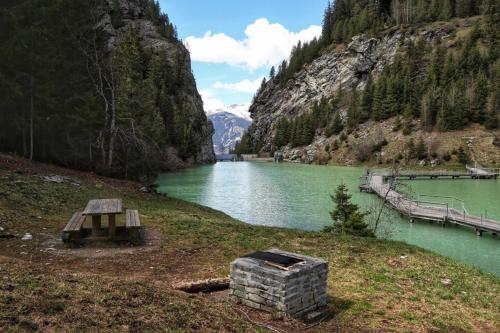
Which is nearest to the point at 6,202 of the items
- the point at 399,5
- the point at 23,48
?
the point at 23,48

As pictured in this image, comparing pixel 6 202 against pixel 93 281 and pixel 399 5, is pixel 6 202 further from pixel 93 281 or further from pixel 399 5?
pixel 399 5

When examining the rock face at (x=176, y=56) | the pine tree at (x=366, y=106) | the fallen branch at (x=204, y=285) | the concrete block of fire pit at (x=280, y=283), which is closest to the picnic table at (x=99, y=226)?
the fallen branch at (x=204, y=285)

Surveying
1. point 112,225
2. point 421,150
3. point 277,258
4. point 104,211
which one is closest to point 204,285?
point 277,258

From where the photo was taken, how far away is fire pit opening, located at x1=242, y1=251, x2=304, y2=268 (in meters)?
10.1

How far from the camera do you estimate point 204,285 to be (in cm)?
1120

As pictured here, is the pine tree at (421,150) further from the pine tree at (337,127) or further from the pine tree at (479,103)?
the pine tree at (337,127)

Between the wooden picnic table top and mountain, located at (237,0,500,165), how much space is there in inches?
3974

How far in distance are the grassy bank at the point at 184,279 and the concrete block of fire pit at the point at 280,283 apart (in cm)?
34

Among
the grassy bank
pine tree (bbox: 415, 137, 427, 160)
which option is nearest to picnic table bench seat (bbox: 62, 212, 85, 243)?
the grassy bank

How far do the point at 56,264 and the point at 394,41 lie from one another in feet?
553

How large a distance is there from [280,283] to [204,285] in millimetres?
2696

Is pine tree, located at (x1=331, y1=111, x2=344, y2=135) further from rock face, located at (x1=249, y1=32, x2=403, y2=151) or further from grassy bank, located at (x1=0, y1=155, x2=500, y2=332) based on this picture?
grassy bank, located at (x1=0, y1=155, x2=500, y2=332)

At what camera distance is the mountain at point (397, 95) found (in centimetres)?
11125

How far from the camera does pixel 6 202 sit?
1881 centimetres
